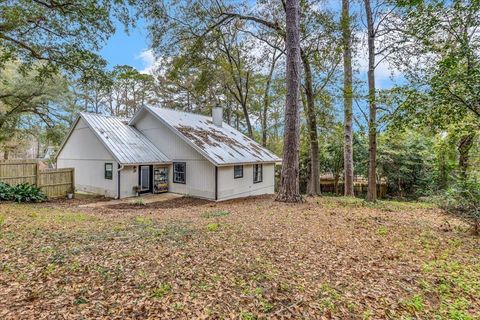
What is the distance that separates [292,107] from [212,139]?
6.55m

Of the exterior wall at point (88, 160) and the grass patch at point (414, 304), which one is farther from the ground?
the exterior wall at point (88, 160)

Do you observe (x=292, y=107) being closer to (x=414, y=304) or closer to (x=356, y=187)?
(x=414, y=304)

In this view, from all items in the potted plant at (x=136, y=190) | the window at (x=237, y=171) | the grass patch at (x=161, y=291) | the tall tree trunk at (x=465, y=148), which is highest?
the tall tree trunk at (x=465, y=148)

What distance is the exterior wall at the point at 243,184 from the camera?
44.9ft

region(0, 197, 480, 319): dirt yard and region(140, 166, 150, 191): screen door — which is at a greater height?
region(140, 166, 150, 191): screen door

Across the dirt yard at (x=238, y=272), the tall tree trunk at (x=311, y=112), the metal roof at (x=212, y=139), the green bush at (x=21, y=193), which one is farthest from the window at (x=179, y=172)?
the dirt yard at (x=238, y=272)

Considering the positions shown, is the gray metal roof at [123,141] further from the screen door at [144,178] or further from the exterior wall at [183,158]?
the screen door at [144,178]

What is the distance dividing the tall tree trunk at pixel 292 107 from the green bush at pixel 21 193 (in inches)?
410

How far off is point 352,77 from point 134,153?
11889 mm

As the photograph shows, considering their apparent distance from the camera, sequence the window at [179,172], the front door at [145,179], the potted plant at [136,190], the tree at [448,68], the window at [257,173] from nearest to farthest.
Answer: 1. the tree at [448,68]
2. the potted plant at [136,190]
3. the front door at [145,179]
4. the window at [179,172]
5. the window at [257,173]

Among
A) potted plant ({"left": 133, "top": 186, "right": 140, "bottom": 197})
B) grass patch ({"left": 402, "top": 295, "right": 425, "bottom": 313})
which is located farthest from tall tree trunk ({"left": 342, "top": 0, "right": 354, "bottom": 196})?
potted plant ({"left": 133, "top": 186, "right": 140, "bottom": 197})

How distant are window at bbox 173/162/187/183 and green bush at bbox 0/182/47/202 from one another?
6.07 m

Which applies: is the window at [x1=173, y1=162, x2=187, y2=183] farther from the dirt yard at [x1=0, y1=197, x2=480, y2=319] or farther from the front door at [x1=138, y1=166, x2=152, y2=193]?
the dirt yard at [x1=0, y1=197, x2=480, y2=319]

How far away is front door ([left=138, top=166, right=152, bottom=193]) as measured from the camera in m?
14.4
